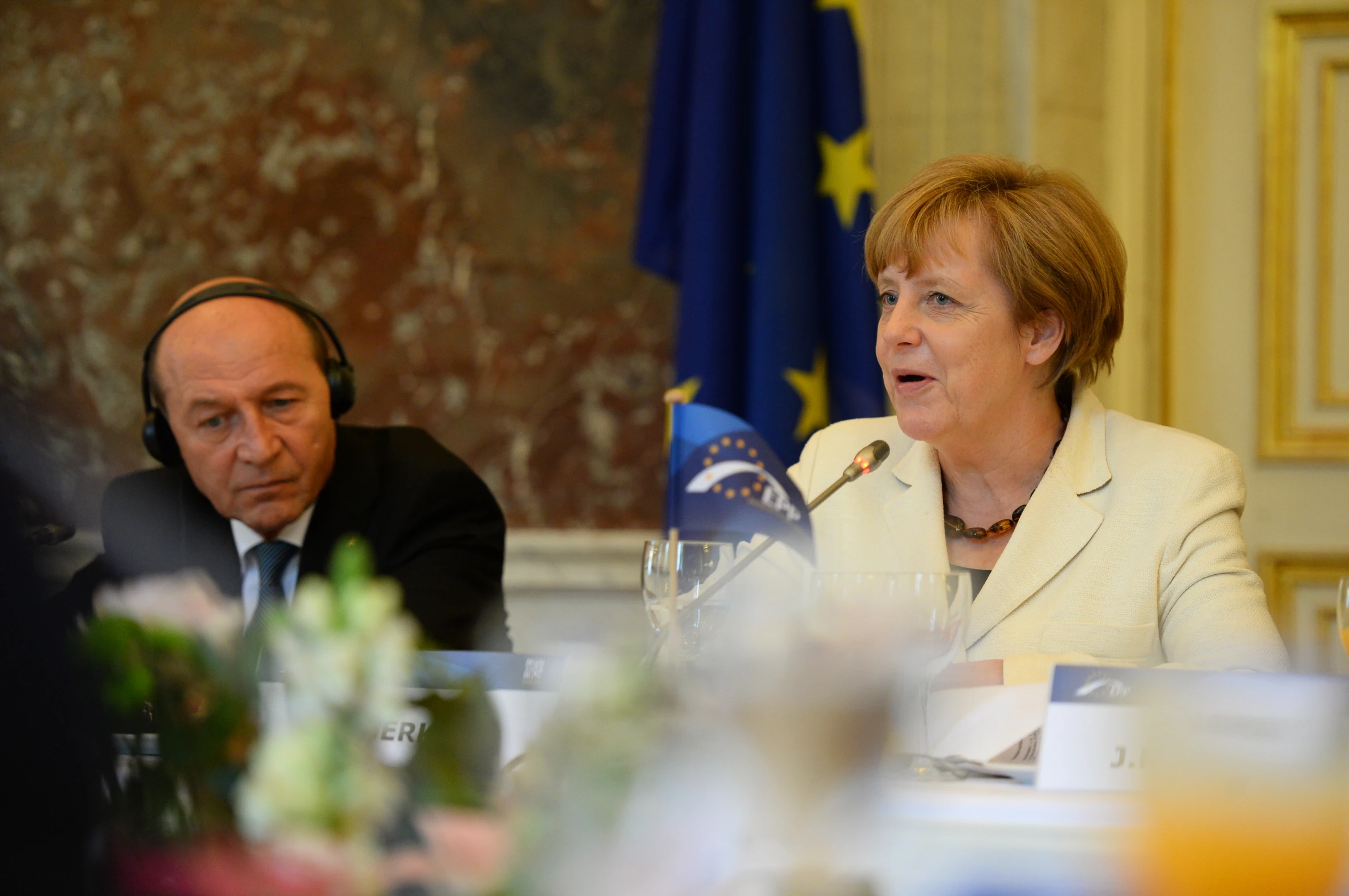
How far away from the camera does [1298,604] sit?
2.87 metres

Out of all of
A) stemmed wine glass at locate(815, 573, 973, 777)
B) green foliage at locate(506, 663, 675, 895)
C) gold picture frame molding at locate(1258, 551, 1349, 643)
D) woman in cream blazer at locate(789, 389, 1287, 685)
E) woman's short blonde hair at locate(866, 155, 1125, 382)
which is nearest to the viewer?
green foliage at locate(506, 663, 675, 895)

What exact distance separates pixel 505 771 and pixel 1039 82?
2652 mm

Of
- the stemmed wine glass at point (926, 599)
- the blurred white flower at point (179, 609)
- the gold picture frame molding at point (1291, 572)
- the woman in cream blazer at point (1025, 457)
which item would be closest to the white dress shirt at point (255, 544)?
the woman in cream blazer at point (1025, 457)

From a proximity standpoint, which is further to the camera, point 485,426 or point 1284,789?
point 485,426

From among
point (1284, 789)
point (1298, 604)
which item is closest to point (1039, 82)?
point (1298, 604)

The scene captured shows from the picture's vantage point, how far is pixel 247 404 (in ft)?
6.41

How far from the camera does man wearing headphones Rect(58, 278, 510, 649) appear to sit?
196cm

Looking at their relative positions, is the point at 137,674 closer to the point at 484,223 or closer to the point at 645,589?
the point at 645,589

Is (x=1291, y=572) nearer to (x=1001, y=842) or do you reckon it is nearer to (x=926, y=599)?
(x=926, y=599)

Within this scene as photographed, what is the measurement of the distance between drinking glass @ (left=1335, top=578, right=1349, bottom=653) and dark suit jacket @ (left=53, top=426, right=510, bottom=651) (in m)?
1.05

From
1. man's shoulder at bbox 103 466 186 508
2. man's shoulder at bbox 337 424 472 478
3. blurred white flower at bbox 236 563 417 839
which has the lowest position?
blurred white flower at bbox 236 563 417 839

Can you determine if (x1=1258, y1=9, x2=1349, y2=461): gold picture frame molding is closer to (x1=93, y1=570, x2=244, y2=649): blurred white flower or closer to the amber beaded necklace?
the amber beaded necklace

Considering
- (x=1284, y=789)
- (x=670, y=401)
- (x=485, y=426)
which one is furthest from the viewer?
(x=485, y=426)


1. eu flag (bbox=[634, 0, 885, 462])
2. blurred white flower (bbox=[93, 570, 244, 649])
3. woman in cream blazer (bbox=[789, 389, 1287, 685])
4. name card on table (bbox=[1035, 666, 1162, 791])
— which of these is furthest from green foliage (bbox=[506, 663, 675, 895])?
eu flag (bbox=[634, 0, 885, 462])
